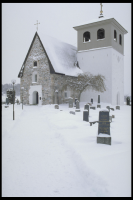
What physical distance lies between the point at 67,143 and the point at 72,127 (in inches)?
109

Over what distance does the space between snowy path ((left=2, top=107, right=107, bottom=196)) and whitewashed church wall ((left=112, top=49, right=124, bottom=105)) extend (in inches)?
765

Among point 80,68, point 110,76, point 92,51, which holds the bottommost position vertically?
point 110,76

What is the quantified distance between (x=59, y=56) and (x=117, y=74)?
30.2ft

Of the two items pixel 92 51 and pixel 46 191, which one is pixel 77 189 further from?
pixel 92 51

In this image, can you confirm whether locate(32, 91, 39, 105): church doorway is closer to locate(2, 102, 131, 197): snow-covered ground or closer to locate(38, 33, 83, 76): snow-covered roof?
locate(38, 33, 83, 76): snow-covered roof

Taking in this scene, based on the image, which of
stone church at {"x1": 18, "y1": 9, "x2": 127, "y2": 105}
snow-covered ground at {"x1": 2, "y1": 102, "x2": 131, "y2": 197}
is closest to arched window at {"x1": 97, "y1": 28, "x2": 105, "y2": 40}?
stone church at {"x1": 18, "y1": 9, "x2": 127, "y2": 105}

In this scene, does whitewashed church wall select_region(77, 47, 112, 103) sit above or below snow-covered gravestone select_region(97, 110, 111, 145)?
above

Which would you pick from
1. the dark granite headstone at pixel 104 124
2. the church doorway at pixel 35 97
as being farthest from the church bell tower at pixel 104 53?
the dark granite headstone at pixel 104 124

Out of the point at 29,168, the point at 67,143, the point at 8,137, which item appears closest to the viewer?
the point at 29,168

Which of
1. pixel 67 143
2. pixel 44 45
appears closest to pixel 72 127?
pixel 67 143

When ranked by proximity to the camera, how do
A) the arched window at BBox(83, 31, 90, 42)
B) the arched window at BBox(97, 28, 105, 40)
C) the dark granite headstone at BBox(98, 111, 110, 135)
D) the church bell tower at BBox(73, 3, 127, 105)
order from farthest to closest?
the arched window at BBox(83, 31, 90, 42)
the arched window at BBox(97, 28, 105, 40)
the church bell tower at BBox(73, 3, 127, 105)
the dark granite headstone at BBox(98, 111, 110, 135)

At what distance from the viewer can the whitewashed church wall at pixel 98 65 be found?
2381 centimetres

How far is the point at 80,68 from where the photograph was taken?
26.2 metres

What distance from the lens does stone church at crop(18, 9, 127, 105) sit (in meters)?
21.9
